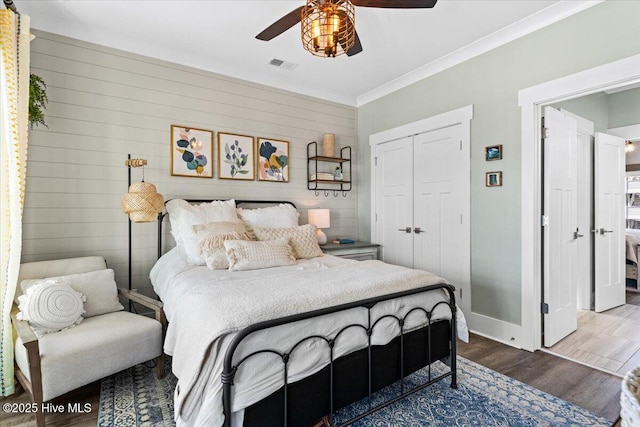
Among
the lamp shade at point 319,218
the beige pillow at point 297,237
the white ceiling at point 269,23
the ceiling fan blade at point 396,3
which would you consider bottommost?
the beige pillow at point 297,237

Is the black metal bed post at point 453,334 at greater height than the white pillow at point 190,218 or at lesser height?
lesser

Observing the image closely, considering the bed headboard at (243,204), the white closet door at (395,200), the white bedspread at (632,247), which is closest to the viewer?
the bed headboard at (243,204)

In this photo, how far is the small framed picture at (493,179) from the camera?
3.04 meters

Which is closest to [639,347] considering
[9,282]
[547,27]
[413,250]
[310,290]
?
[413,250]

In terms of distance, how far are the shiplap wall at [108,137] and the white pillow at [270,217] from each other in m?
0.46

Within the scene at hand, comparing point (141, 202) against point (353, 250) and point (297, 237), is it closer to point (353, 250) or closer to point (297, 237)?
point (297, 237)

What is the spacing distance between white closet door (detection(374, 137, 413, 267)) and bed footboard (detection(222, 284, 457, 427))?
175 centimetres

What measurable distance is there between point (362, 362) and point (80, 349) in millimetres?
1627

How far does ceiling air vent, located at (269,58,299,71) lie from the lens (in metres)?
3.54

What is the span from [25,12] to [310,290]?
10.5ft

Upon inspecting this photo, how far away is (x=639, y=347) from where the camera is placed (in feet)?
9.44

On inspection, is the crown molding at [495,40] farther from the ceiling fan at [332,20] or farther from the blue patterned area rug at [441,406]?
the blue patterned area rug at [441,406]

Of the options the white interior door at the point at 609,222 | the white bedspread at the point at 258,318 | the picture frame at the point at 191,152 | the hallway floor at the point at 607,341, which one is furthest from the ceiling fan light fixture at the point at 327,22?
the white interior door at the point at 609,222

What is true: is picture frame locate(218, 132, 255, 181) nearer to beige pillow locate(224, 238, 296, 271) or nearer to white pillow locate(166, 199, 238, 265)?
white pillow locate(166, 199, 238, 265)
